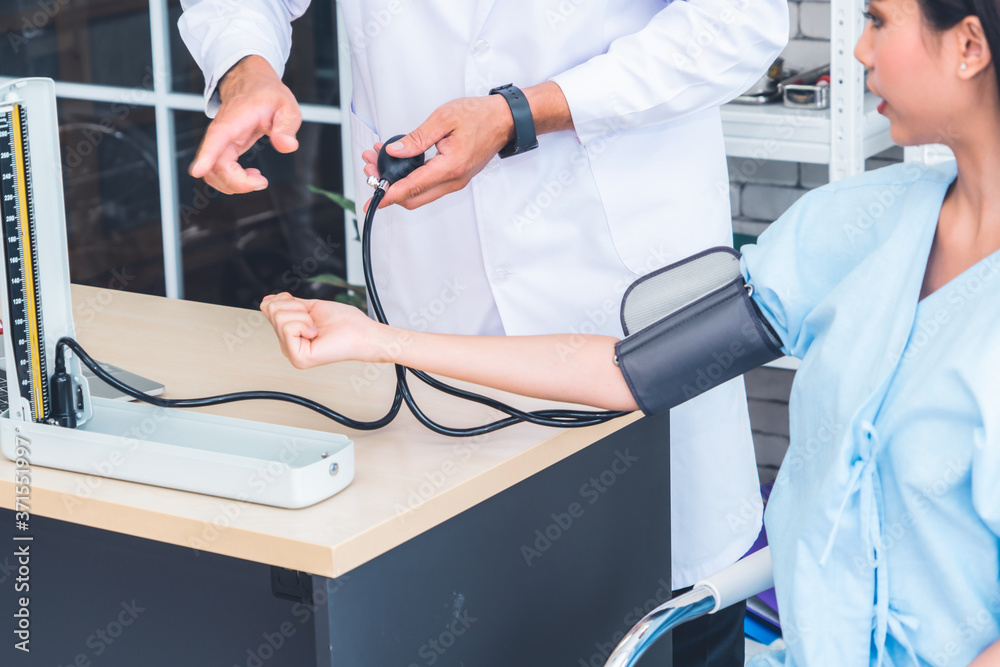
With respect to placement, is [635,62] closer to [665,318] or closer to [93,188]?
[665,318]

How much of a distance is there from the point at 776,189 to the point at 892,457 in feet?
5.99

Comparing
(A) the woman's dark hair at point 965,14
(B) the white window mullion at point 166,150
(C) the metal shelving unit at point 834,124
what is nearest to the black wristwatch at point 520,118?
(A) the woman's dark hair at point 965,14

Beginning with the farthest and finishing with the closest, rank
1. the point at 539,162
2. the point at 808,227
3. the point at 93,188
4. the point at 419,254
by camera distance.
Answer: the point at 93,188
the point at 419,254
the point at 539,162
the point at 808,227

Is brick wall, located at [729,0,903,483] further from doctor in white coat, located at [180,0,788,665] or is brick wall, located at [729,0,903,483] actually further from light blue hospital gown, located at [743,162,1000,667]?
light blue hospital gown, located at [743,162,1000,667]

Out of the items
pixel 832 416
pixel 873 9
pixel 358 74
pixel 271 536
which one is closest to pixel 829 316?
pixel 832 416

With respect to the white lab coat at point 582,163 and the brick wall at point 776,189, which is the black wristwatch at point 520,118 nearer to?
the white lab coat at point 582,163

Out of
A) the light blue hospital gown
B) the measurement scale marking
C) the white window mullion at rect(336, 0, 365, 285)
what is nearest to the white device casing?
the measurement scale marking

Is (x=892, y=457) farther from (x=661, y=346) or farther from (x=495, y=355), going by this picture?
(x=495, y=355)

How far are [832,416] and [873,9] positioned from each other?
14.6 inches

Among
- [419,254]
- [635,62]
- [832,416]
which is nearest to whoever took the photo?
[832,416]

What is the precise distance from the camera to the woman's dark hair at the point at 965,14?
3.03 ft

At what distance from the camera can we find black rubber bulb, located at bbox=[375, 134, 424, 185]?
1214mm

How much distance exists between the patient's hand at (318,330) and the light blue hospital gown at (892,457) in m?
0.43

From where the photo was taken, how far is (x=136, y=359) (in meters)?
1.47
